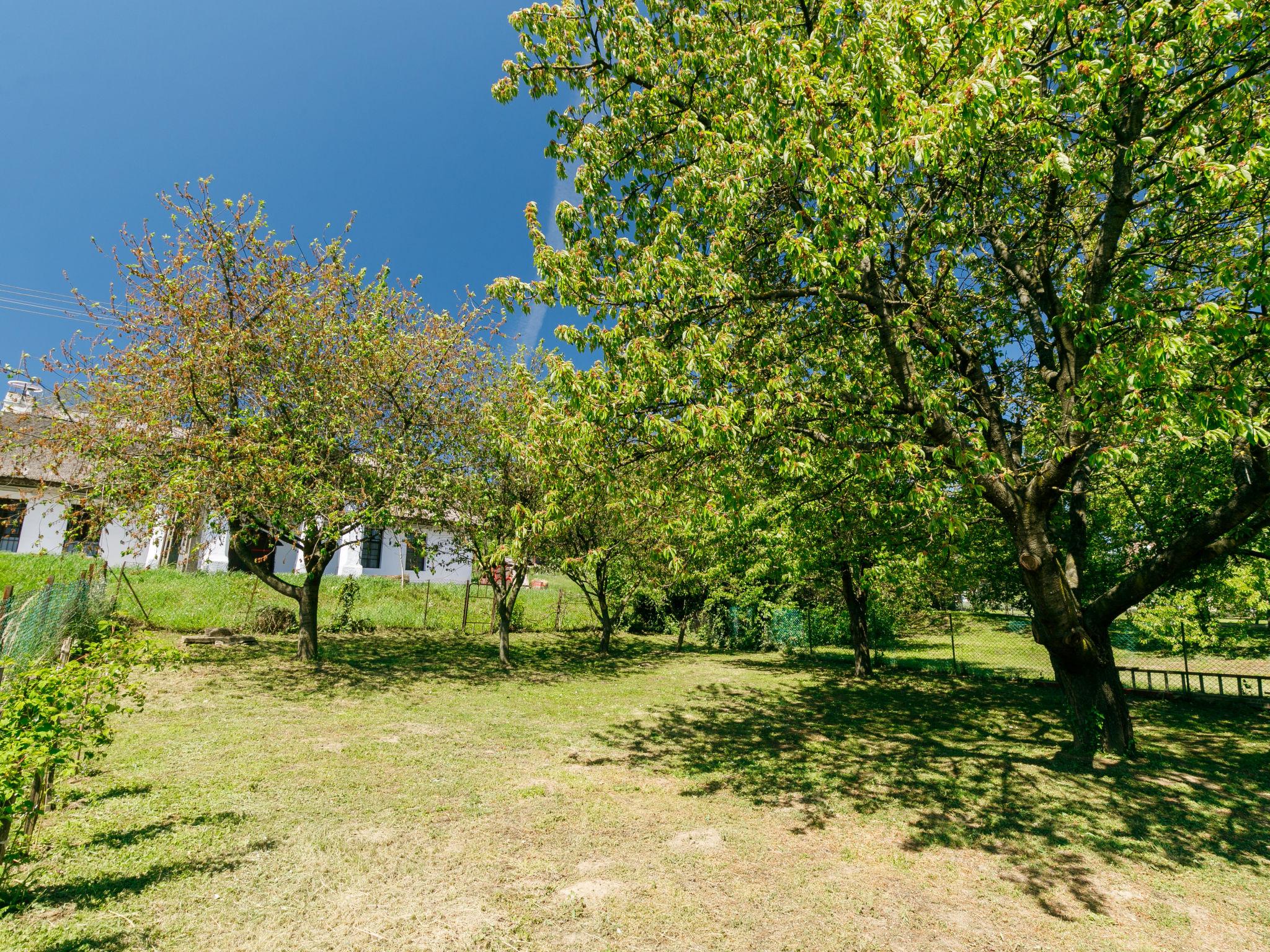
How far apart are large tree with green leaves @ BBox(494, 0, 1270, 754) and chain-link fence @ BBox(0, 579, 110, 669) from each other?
966 centimetres

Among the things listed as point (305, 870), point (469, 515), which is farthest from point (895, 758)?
point (469, 515)

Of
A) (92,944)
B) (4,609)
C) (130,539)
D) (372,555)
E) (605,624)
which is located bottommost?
(92,944)

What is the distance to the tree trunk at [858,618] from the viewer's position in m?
16.9

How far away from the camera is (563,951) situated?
3.84 meters

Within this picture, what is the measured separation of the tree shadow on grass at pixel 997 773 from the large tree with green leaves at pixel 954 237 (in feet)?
4.40

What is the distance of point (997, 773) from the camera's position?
820 centimetres

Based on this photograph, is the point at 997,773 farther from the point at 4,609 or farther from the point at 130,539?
the point at 130,539

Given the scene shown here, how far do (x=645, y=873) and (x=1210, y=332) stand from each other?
7.15 metres

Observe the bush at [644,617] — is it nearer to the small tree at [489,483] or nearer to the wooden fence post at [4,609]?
the small tree at [489,483]

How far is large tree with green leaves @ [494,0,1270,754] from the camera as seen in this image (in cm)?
550

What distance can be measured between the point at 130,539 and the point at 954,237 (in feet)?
104

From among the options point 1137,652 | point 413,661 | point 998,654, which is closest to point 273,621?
point 413,661

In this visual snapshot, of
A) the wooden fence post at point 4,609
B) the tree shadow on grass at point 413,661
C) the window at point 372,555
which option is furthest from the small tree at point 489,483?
the window at point 372,555

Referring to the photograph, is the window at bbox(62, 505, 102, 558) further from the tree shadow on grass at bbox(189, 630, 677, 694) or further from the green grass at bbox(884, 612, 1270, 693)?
the green grass at bbox(884, 612, 1270, 693)
